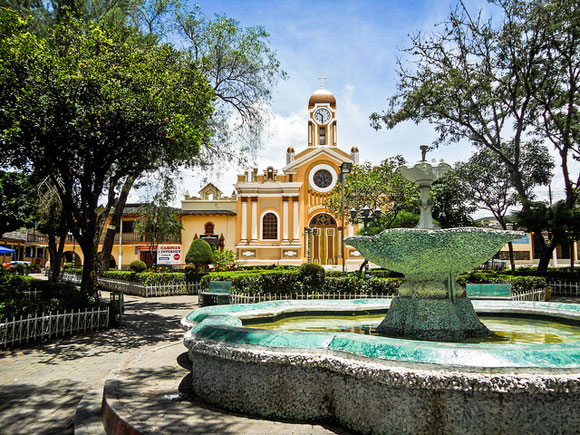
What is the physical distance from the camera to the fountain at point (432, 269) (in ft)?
14.7

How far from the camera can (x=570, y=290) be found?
61.6 feet

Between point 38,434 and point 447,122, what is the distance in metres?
20.3

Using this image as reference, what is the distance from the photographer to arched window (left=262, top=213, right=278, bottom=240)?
3406 centimetres

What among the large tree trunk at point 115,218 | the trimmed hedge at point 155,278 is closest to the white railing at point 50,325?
the large tree trunk at point 115,218

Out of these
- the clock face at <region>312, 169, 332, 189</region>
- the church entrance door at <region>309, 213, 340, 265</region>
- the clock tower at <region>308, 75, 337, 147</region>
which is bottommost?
the church entrance door at <region>309, 213, 340, 265</region>

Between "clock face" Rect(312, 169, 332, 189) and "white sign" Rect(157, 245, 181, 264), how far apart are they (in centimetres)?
1479

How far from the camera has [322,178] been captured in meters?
34.3

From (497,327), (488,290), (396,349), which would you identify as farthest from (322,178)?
(396,349)

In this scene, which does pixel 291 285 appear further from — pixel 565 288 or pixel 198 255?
pixel 565 288

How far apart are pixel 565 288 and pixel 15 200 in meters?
22.7

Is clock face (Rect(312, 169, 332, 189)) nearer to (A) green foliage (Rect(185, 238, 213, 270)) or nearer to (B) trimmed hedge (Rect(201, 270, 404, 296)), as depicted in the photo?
(A) green foliage (Rect(185, 238, 213, 270))

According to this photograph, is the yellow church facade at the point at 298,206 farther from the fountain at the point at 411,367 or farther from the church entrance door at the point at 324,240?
the fountain at the point at 411,367

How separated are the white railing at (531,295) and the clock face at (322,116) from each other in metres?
24.2

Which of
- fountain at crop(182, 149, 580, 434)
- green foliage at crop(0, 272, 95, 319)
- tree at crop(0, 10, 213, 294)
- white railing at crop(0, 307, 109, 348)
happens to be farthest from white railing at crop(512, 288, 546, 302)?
green foliage at crop(0, 272, 95, 319)
